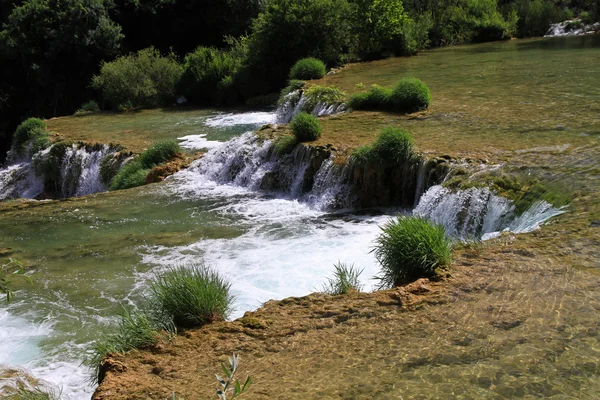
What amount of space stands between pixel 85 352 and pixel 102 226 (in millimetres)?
5028

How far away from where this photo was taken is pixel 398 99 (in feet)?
49.3

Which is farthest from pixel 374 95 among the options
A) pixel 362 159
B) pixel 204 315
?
pixel 204 315

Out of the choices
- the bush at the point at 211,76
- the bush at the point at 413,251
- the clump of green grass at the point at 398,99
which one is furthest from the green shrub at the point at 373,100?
the bush at the point at 211,76

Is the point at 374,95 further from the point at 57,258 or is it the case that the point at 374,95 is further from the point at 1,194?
the point at 1,194

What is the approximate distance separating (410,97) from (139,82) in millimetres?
15513

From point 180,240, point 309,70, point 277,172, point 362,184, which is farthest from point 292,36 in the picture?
point 180,240

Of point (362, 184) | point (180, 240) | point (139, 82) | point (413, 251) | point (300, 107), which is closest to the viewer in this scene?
point (413, 251)

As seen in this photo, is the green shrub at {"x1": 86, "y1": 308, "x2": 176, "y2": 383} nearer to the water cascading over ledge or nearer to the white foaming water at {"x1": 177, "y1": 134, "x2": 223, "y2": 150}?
the water cascading over ledge

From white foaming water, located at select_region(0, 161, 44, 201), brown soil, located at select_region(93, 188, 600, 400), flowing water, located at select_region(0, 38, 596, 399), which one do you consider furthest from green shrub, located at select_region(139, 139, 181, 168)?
brown soil, located at select_region(93, 188, 600, 400)

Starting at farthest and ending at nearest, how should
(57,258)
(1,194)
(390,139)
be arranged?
1. (1,194)
2. (390,139)
3. (57,258)

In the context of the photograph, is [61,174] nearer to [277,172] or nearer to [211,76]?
[277,172]

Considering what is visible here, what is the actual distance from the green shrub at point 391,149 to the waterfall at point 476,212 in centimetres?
132

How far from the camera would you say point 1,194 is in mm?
19109

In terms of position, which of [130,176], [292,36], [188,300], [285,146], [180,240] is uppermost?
[292,36]
